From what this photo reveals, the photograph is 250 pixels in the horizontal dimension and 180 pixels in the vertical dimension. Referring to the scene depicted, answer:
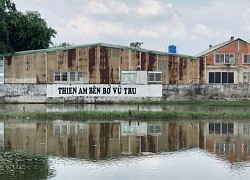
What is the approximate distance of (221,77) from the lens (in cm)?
4094

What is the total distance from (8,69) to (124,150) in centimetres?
2480

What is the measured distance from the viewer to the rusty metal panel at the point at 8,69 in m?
38.4

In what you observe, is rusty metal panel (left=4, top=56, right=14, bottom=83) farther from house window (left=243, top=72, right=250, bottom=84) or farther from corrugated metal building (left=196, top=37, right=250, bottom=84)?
house window (left=243, top=72, right=250, bottom=84)

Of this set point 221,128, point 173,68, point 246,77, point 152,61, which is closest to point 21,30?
point 152,61

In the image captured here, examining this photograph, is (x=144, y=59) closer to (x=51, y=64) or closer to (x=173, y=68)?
(x=173, y=68)

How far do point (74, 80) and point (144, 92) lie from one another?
20.4 ft

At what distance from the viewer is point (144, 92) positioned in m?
39.4

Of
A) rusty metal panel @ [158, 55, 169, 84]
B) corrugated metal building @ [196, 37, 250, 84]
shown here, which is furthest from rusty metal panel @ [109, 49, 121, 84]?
corrugated metal building @ [196, 37, 250, 84]

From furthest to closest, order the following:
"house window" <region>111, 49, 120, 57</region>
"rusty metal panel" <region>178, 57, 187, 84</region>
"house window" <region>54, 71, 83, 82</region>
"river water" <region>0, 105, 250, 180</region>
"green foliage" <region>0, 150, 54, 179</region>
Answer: "rusty metal panel" <region>178, 57, 187, 84</region> < "house window" <region>111, 49, 120, 57</region> < "house window" <region>54, 71, 83, 82</region> < "river water" <region>0, 105, 250, 180</region> < "green foliage" <region>0, 150, 54, 179</region>

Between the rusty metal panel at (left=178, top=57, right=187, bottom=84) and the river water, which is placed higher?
the rusty metal panel at (left=178, top=57, right=187, bottom=84)

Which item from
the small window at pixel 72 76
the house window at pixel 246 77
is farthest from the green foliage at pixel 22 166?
the house window at pixel 246 77

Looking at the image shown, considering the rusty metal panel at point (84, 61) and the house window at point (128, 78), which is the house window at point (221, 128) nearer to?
the house window at point (128, 78)

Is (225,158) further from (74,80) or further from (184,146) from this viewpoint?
(74,80)

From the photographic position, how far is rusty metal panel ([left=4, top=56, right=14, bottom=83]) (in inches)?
1512
